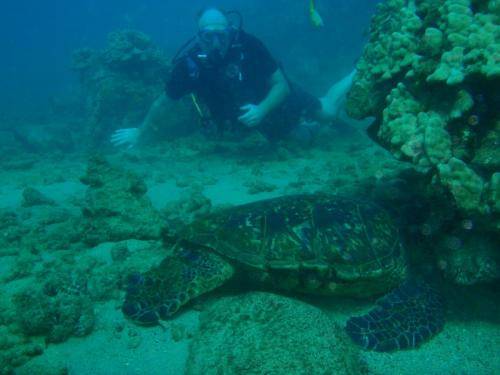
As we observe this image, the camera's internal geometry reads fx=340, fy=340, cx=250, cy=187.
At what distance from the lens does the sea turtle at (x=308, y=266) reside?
2.94 m

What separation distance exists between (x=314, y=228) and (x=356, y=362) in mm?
1252

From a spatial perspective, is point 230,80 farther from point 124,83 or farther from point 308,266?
point 124,83

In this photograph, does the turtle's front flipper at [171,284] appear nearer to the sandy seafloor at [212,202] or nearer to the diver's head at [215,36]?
the sandy seafloor at [212,202]

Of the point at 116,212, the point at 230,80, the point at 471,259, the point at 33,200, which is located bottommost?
the point at 33,200

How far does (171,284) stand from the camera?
10.2ft

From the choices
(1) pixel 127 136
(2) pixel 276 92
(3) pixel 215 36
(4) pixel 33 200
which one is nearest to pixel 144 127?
(1) pixel 127 136

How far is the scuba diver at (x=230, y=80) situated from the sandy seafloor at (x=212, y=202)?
947 mm

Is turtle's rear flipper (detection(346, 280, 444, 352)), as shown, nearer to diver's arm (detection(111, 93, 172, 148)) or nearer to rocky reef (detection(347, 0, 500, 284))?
rocky reef (detection(347, 0, 500, 284))

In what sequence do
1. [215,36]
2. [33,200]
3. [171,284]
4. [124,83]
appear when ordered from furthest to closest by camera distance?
[124,83] → [215,36] → [33,200] → [171,284]

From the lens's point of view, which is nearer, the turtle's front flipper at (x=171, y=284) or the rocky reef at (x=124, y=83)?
the turtle's front flipper at (x=171, y=284)

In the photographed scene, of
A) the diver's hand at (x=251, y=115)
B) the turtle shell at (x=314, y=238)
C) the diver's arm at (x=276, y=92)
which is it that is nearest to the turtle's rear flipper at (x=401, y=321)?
the turtle shell at (x=314, y=238)

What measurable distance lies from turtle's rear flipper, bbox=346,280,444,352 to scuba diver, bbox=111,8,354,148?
467cm

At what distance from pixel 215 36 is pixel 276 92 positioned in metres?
1.74

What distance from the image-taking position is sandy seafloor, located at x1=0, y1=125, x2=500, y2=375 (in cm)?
269
